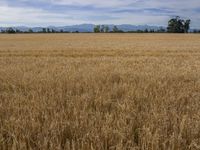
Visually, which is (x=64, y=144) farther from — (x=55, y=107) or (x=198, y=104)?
(x=198, y=104)

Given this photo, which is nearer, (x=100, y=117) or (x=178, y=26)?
(x=100, y=117)

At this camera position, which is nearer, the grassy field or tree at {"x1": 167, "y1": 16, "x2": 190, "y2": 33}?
the grassy field

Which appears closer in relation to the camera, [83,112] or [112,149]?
[112,149]

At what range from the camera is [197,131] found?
3.92 metres

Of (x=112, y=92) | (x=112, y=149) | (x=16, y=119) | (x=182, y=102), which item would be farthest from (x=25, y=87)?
(x=112, y=149)

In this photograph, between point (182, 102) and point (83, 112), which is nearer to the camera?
point (83, 112)

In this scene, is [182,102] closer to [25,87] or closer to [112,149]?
[112,149]

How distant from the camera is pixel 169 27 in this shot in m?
122

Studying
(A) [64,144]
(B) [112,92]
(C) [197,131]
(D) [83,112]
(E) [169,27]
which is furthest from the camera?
(E) [169,27]

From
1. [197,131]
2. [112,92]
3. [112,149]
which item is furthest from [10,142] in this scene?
[112,92]

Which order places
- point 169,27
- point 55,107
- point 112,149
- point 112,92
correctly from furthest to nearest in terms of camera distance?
point 169,27 < point 112,92 < point 55,107 < point 112,149

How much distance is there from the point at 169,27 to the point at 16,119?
401 ft

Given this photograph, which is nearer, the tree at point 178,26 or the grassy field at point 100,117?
the grassy field at point 100,117

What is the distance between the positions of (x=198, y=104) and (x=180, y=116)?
1027 mm
